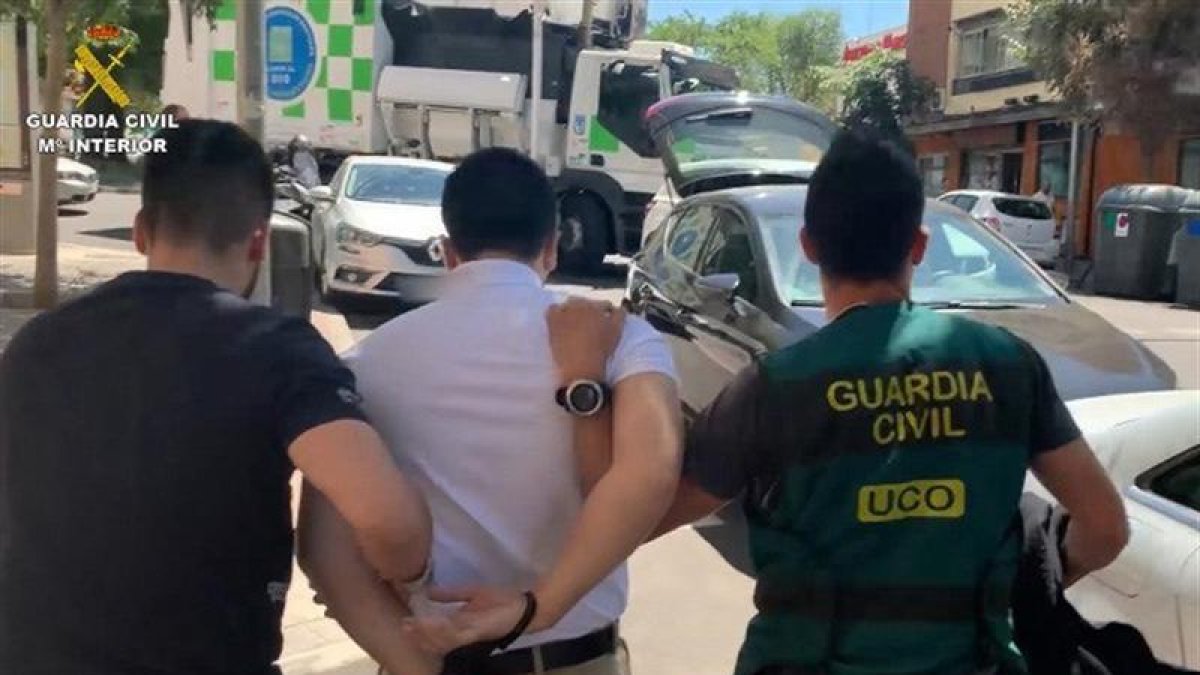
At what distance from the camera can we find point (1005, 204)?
23.8m

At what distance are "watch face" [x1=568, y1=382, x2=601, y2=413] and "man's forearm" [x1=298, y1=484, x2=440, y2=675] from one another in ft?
1.26

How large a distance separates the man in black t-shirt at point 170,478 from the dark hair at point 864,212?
2.39 feet

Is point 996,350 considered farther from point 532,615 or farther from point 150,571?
point 150,571

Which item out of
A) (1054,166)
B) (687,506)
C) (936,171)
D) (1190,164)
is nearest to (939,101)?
(936,171)

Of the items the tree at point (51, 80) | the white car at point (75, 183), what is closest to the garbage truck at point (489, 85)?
the tree at point (51, 80)

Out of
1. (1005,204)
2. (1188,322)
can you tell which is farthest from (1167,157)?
(1188,322)

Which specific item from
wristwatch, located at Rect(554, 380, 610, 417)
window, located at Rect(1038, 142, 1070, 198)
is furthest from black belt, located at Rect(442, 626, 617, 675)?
window, located at Rect(1038, 142, 1070, 198)

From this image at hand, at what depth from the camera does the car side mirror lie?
6.38 m

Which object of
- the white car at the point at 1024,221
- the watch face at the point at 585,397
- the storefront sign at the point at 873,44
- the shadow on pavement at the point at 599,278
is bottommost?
the shadow on pavement at the point at 599,278

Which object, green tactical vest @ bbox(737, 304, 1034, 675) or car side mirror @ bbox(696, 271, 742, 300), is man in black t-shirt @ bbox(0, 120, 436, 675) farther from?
car side mirror @ bbox(696, 271, 742, 300)

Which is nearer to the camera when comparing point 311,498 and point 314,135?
point 311,498

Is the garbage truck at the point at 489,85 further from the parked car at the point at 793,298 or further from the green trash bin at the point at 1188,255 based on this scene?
the parked car at the point at 793,298

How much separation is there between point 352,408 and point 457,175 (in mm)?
520

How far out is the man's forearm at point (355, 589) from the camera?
6.62ft
